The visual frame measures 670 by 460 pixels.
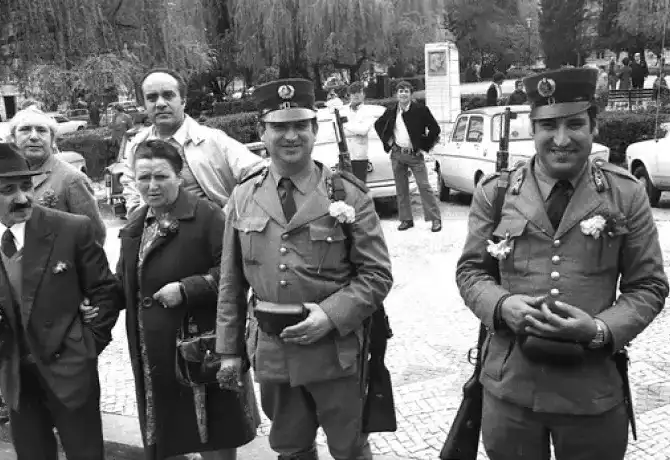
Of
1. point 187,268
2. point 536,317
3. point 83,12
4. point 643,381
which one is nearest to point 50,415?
point 187,268

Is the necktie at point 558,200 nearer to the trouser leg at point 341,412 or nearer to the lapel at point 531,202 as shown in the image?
the lapel at point 531,202

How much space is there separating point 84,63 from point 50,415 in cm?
1466

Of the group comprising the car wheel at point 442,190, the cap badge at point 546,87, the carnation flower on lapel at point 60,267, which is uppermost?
the cap badge at point 546,87

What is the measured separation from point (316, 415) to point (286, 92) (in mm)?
1416

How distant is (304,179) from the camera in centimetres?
340

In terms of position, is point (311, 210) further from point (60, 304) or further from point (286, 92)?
point (60, 304)

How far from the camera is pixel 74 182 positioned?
4.57 meters

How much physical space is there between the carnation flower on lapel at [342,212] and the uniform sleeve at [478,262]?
488mm

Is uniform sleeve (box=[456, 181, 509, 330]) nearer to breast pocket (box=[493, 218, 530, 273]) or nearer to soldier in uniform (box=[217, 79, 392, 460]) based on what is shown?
breast pocket (box=[493, 218, 530, 273])

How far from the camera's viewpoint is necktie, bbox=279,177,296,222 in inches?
131

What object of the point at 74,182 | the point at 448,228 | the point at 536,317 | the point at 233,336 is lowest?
the point at 448,228

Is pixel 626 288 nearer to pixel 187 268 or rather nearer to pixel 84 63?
pixel 187 268

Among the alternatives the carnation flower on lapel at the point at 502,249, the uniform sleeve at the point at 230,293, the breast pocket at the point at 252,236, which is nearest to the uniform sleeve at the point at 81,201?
the uniform sleeve at the point at 230,293

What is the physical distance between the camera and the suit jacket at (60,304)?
12.1 feet
